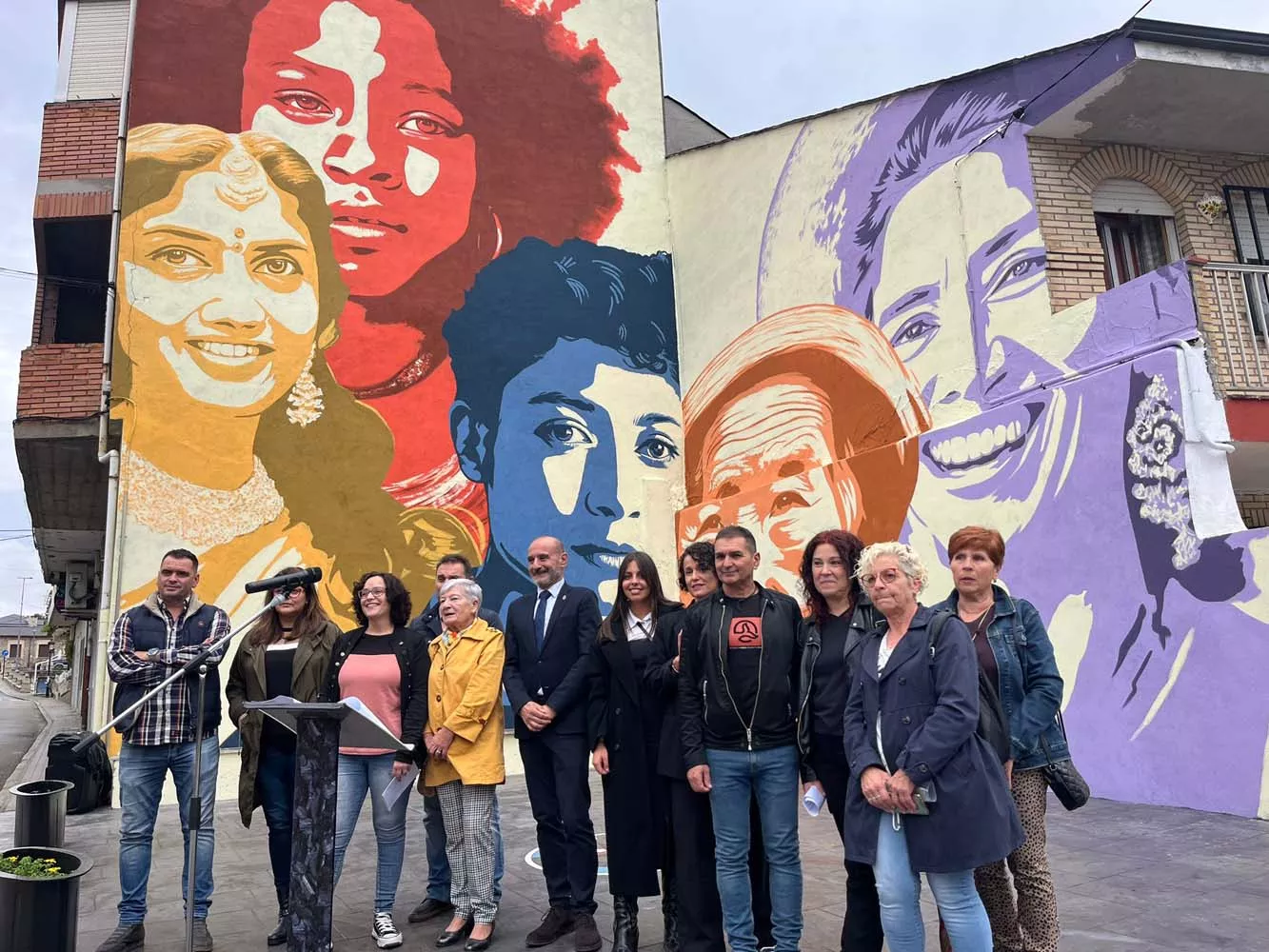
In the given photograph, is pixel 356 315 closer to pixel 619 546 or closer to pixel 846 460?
pixel 619 546

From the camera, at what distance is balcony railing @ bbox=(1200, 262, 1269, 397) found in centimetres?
760

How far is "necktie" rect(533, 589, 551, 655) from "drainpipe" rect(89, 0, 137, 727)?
6758 mm

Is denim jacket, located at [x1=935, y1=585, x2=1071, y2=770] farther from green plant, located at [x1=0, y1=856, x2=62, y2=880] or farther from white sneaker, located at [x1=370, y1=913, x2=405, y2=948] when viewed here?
green plant, located at [x1=0, y1=856, x2=62, y2=880]

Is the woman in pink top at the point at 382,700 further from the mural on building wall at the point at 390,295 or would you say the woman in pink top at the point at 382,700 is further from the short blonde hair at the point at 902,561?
the mural on building wall at the point at 390,295

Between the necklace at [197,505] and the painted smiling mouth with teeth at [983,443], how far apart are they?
24.5 feet

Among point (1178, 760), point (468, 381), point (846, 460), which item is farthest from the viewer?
point (468, 381)

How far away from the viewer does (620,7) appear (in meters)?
14.3

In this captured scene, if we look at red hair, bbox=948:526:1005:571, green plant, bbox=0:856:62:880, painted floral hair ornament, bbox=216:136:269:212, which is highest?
painted floral hair ornament, bbox=216:136:269:212

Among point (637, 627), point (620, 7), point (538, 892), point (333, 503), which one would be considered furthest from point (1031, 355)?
point (620, 7)

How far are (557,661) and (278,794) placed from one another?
160 centimetres

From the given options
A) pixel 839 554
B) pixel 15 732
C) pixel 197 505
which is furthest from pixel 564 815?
pixel 15 732

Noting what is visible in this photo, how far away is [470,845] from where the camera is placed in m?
4.64

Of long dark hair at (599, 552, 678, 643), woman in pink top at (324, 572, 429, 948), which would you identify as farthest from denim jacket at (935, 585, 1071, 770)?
woman in pink top at (324, 572, 429, 948)

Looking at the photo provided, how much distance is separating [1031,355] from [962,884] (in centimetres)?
635
